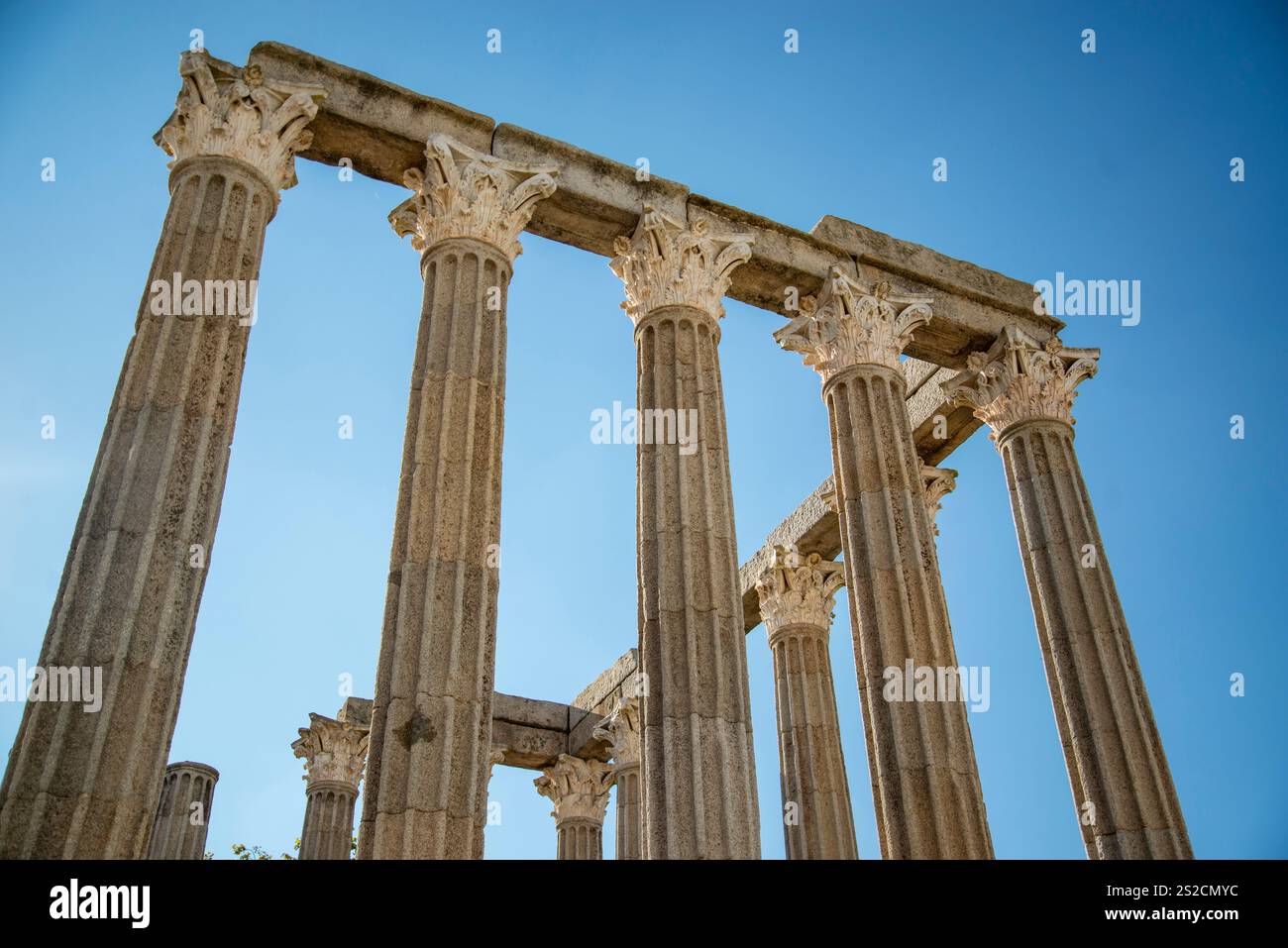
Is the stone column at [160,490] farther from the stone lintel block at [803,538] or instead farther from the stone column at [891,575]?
the stone lintel block at [803,538]

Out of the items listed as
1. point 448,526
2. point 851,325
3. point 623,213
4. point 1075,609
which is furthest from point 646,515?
point 1075,609

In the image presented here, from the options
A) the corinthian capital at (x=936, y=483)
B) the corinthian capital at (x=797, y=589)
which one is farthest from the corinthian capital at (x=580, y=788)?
the corinthian capital at (x=936, y=483)

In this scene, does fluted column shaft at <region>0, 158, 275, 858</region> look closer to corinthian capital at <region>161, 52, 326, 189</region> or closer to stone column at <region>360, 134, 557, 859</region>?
corinthian capital at <region>161, 52, 326, 189</region>

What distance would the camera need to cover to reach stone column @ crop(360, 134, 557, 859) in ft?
47.7

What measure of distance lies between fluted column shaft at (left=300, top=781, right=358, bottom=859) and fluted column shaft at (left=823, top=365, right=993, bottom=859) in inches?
756

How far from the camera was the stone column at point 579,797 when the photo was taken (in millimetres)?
36969

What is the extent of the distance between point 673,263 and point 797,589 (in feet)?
38.4

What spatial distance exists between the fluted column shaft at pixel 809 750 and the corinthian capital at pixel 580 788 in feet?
31.5

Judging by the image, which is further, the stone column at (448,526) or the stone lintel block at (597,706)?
the stone lintel block at (597,706)

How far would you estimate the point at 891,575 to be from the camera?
21.2m
